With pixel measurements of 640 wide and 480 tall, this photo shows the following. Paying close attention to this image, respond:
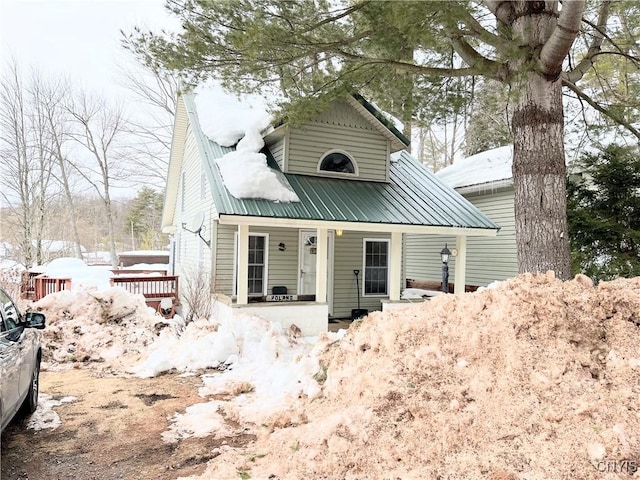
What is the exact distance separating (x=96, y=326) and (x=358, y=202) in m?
6.03

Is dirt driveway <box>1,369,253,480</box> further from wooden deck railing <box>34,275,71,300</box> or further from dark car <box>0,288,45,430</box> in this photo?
wooden deck railing <box>34,275,71,300</box>

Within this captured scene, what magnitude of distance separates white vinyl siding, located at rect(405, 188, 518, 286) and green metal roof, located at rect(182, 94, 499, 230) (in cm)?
195

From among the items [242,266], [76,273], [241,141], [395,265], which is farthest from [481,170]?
[76,273]

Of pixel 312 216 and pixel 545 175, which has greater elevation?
pixel 545 175

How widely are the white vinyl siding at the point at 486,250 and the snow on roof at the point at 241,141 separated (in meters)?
6.77

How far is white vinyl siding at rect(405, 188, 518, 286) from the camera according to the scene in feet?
39.9

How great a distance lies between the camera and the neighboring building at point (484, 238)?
12.2 metres

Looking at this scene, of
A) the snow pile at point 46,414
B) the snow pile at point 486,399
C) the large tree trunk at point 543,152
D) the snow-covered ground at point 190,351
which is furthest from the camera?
the large tree trunk at point 543,152

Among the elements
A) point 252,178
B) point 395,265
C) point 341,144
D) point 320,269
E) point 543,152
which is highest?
point 341,144

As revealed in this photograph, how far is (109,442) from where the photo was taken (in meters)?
3.86

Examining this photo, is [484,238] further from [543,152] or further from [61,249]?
[61,249]

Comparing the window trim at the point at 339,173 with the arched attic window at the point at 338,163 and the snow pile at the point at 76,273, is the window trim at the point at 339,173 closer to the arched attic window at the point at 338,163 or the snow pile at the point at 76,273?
the arched attic window at the point at 338,163

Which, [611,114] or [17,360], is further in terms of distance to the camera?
[611,114]

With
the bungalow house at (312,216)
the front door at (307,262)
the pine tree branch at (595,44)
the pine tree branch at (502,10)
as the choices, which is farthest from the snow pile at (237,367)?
the pine tree branch at (595,44)
